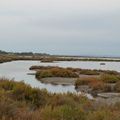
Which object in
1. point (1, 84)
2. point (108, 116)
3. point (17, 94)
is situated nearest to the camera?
point (108, 116)

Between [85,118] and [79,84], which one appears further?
[79,84]


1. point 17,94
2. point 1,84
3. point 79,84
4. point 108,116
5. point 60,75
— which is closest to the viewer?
point 108,116

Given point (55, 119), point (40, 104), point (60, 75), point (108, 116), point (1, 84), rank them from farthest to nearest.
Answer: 1. point (60, 75)
2. point (1, 84)
3. point (40, 104)
4. point (108, 116)
5. point (55, 119)

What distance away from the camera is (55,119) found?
9.26m

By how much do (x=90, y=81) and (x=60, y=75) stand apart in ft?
40.2

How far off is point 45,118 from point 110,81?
27.0 metres

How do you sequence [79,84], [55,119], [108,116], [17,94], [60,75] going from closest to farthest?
[55,119], [108,116], [17,94], [79,84], [60,75]

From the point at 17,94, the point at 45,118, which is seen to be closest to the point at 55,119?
the point at 45,118

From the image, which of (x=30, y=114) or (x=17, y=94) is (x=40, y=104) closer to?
(x=17, y=94)

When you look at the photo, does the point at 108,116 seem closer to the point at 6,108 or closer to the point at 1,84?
the point at 6,108

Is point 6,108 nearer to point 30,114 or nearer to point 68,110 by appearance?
point 30,114

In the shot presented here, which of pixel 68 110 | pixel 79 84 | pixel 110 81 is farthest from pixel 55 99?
pixel 110 81

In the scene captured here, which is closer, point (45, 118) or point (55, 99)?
point (45, 118)

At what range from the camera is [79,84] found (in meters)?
34.0
